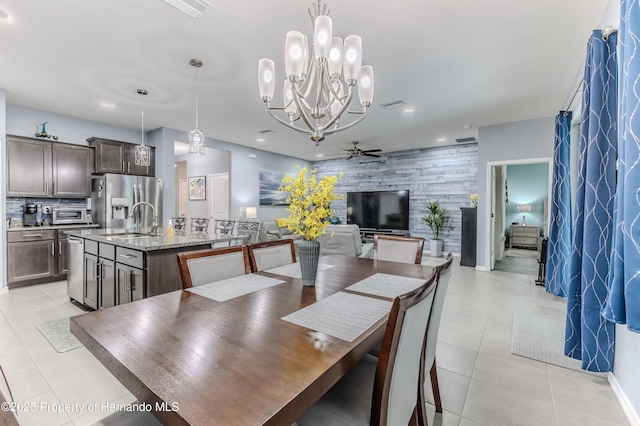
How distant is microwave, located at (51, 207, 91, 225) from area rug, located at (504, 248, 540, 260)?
357 inches

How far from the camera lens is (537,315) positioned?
10.9 ft

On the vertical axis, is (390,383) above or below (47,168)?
below

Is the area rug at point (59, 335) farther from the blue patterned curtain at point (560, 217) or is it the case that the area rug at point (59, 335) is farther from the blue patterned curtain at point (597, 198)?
the blue patterned curtain at point (560, 217)

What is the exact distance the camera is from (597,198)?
72.5 inches

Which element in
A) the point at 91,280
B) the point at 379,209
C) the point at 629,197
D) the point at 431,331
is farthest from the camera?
the point at 379,209

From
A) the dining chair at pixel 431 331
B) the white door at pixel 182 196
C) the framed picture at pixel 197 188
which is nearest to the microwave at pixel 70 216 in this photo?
the framed picture at pixel 197 188

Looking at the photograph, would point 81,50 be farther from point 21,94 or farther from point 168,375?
point 168,375

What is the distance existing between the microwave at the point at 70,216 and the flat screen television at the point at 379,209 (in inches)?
246

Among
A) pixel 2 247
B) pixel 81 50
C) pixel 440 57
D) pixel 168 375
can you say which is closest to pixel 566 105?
pixel 440 57

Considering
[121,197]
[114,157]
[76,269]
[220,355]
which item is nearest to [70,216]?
[121,197]

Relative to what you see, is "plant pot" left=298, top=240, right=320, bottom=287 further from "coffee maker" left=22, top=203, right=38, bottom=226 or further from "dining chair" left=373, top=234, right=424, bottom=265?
"coffee maker" left=22, top=203, right=38, bottom=226

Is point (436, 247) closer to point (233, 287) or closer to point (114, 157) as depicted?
point (233, 287)

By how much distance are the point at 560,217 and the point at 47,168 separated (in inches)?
294

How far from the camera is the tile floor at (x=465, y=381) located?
5.72 feet
